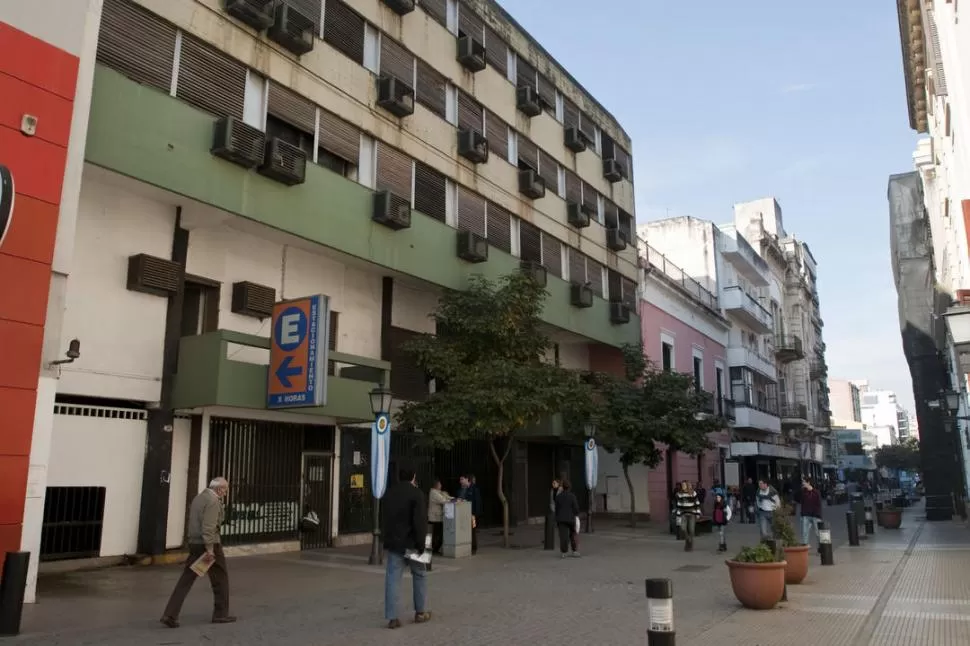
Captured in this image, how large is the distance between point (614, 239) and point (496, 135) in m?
7.81

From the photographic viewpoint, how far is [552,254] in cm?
2584

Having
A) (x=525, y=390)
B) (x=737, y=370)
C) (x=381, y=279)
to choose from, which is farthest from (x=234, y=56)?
(x=737, y=370)

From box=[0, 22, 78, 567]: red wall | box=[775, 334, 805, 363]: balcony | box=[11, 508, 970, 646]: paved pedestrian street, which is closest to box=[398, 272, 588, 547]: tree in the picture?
box=[11, 508, 970, 646]: paved pedestrian street

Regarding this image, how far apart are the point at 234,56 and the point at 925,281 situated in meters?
33.6

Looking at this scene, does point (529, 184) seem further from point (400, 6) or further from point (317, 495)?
point (317, 495)

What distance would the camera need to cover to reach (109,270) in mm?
13586

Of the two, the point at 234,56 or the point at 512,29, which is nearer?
the point at 234,56

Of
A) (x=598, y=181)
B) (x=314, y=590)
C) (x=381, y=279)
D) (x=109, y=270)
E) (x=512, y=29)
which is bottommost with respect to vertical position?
(x=314, y=590)

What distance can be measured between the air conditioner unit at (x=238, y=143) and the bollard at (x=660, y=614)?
11754mm

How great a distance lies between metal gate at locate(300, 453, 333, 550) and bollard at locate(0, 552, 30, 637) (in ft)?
28.9

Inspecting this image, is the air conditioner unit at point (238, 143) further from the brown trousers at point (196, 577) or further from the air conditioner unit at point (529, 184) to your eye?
the air conditioner unit at point (529, 184)

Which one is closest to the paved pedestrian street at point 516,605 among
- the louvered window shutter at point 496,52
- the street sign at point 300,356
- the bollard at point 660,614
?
the bollard at point 660,614

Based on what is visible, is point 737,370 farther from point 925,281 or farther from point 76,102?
point 76,102

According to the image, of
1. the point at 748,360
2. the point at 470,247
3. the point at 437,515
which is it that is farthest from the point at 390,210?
the point at 748,360
